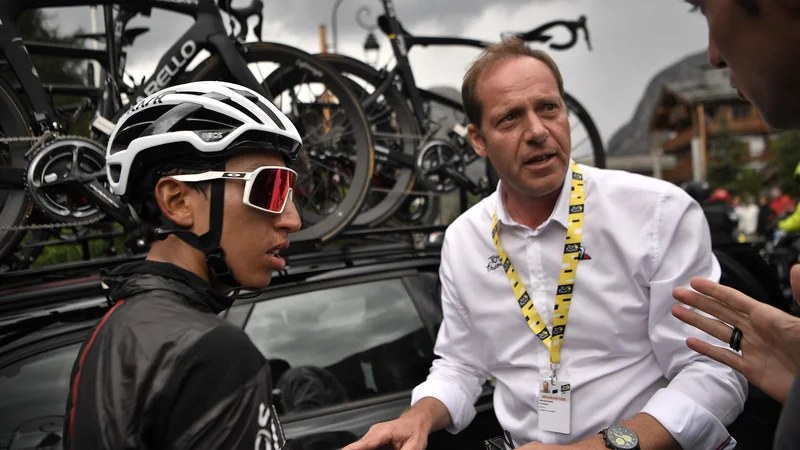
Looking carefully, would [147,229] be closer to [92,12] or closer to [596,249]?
[596,249]

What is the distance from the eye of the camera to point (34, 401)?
6.78 ft

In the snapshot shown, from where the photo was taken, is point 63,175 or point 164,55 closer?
point 63,175

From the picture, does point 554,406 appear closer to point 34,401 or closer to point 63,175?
point 34,401

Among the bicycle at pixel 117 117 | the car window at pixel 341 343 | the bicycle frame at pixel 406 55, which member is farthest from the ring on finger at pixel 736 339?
the bicycle frame at pixel 406 55

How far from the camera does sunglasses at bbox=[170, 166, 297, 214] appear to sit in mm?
1292

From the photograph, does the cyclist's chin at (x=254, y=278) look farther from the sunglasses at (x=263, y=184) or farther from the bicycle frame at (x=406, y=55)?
the bicycle frame at (x=406, y=55)

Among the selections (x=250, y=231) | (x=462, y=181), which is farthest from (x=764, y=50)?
(x=462, y=181)

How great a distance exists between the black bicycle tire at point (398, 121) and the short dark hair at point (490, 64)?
2.38 meters

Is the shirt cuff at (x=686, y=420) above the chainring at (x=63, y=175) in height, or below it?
below

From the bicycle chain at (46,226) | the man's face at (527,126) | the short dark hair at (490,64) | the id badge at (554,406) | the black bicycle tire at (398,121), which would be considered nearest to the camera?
the id badge at (554,406)

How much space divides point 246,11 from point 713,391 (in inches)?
133

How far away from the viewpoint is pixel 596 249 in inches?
78.7

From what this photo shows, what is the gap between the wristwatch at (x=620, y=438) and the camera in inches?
64.9

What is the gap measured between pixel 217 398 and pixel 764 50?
942 mm
